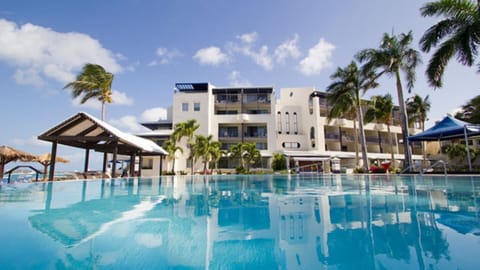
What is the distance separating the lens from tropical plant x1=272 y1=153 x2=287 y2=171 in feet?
108

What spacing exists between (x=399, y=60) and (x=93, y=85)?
94.1 ft

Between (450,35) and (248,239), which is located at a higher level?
(450,35)

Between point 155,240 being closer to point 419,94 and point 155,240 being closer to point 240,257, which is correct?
point 240,257

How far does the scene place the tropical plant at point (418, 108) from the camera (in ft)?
118

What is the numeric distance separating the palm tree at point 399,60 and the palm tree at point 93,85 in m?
26.3

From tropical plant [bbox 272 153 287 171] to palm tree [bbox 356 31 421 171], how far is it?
1529 cm

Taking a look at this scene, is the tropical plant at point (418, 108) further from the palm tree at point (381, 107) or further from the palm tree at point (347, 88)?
the palm tree at point (347, 88)

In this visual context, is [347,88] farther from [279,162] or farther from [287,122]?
[287,122]

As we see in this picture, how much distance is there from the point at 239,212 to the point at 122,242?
2839 millimetres

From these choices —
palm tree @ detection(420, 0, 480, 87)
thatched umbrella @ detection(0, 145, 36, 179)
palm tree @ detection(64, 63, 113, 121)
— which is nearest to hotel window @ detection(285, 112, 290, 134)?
palm tree @ detection(420, 0, 480, 87)

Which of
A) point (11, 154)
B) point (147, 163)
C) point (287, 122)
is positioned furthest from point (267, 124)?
point (11, 154)

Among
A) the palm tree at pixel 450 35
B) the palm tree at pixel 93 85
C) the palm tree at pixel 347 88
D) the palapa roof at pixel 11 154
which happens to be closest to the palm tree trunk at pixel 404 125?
the palm tree at pixel 347 88

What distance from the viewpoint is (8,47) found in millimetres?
15258

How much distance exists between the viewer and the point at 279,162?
3322 cm
